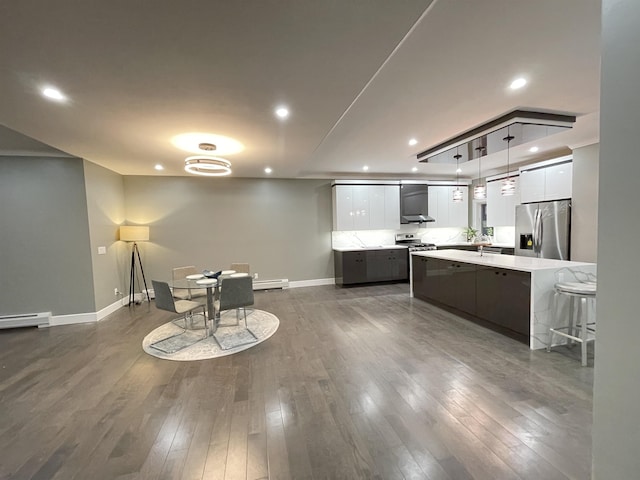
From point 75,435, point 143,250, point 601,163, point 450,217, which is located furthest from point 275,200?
point 601,163

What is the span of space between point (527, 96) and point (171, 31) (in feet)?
10.8

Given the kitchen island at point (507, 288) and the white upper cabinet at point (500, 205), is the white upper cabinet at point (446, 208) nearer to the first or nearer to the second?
the white upper cabinet at point (500, 205)

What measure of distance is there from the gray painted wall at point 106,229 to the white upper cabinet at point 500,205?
825 centimetres

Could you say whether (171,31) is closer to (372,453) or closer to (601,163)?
(601,163)

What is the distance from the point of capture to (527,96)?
2873 mm

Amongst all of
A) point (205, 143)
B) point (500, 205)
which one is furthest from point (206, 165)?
Answer: point (500, 205)

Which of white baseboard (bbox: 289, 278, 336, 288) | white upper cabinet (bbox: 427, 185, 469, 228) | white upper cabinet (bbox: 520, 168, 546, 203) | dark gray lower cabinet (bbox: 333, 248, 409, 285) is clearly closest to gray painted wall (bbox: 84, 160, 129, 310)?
white baseboard (bbox: 289, 278, 336, 288)

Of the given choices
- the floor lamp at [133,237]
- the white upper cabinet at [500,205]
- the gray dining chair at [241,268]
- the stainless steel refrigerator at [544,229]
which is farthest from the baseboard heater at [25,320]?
the white upper cabinet at [500,205]

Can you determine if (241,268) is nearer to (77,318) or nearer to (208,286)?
(208,286)

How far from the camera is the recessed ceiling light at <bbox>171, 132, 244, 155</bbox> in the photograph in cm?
344

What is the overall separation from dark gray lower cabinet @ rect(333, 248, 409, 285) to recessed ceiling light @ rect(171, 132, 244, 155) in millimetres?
3522

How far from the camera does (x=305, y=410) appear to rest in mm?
2203

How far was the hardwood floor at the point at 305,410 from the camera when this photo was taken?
5.58ft

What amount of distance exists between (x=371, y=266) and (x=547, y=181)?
12.5 feet
